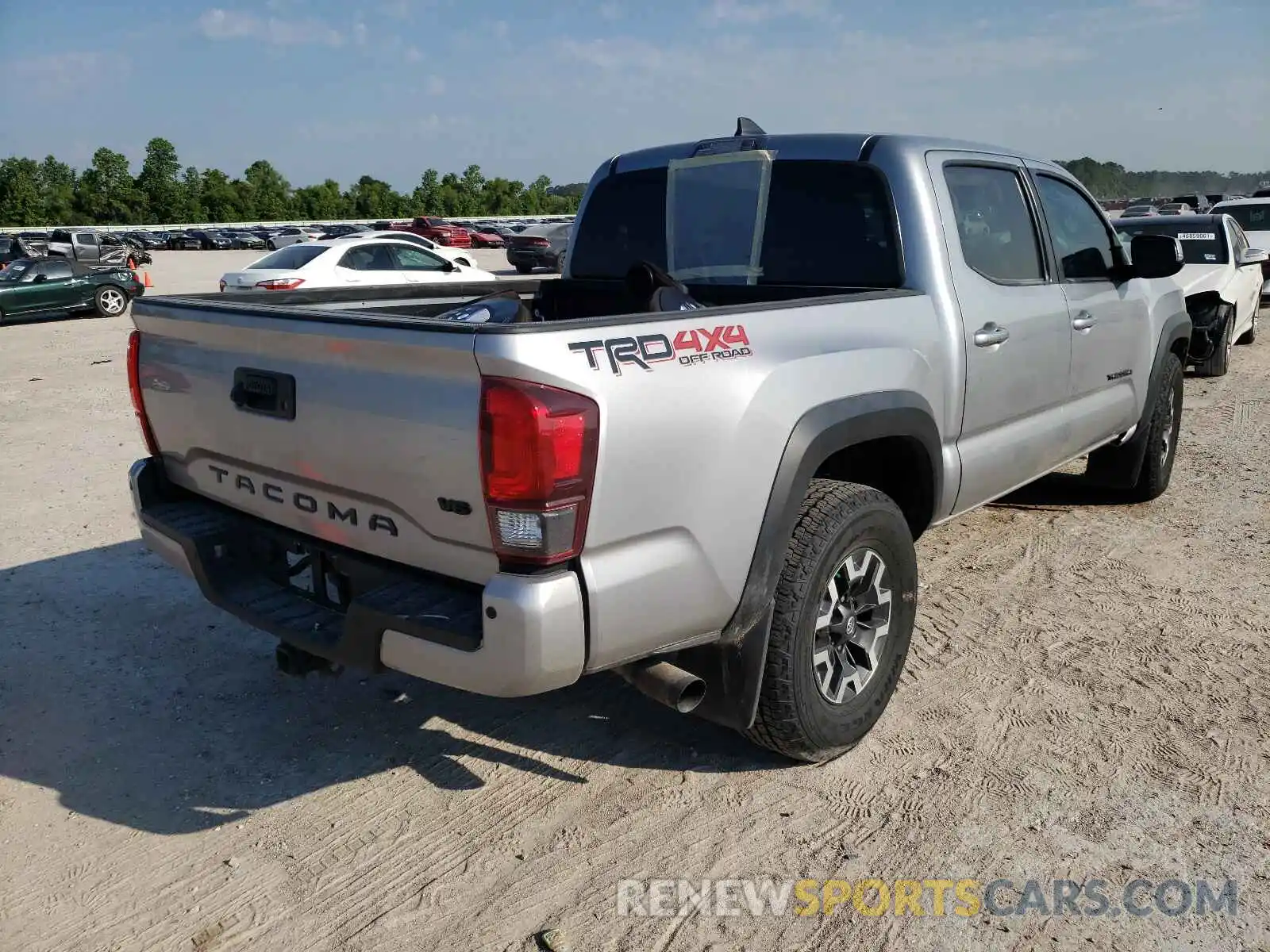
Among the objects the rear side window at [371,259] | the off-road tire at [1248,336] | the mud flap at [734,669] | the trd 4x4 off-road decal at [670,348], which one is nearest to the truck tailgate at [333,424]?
the trd 4x4 off-road decal at [670,348]

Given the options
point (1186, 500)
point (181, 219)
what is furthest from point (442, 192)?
point (1186, 500)

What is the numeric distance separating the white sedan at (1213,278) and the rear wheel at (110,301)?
18.6m

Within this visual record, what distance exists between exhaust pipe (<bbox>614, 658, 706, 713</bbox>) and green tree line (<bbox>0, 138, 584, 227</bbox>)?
7683cm

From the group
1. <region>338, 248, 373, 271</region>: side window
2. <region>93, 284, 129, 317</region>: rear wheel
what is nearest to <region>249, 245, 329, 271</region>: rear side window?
<region>338, 248, 373, 271</region>: side window

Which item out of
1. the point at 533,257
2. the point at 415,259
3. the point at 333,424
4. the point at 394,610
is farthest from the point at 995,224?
the point at 533,257

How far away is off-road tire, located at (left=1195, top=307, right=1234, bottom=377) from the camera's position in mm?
10602

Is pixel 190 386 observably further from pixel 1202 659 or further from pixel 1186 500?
pixel 1186 500

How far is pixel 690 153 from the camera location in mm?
4438

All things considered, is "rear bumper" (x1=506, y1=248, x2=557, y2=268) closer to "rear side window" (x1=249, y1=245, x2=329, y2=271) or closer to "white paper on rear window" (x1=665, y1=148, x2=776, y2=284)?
"rear side window" (x1=249, y1=245, x2=329, y2=271)

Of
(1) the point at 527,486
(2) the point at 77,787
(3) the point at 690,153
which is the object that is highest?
(3) the point at 690,153

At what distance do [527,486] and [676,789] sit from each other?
139cm

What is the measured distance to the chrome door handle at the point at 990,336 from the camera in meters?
3.86

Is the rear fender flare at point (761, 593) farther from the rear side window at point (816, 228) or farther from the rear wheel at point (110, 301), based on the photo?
the rear wheel at point (110, 301)

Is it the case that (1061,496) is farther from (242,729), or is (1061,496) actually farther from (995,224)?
(242,729)
